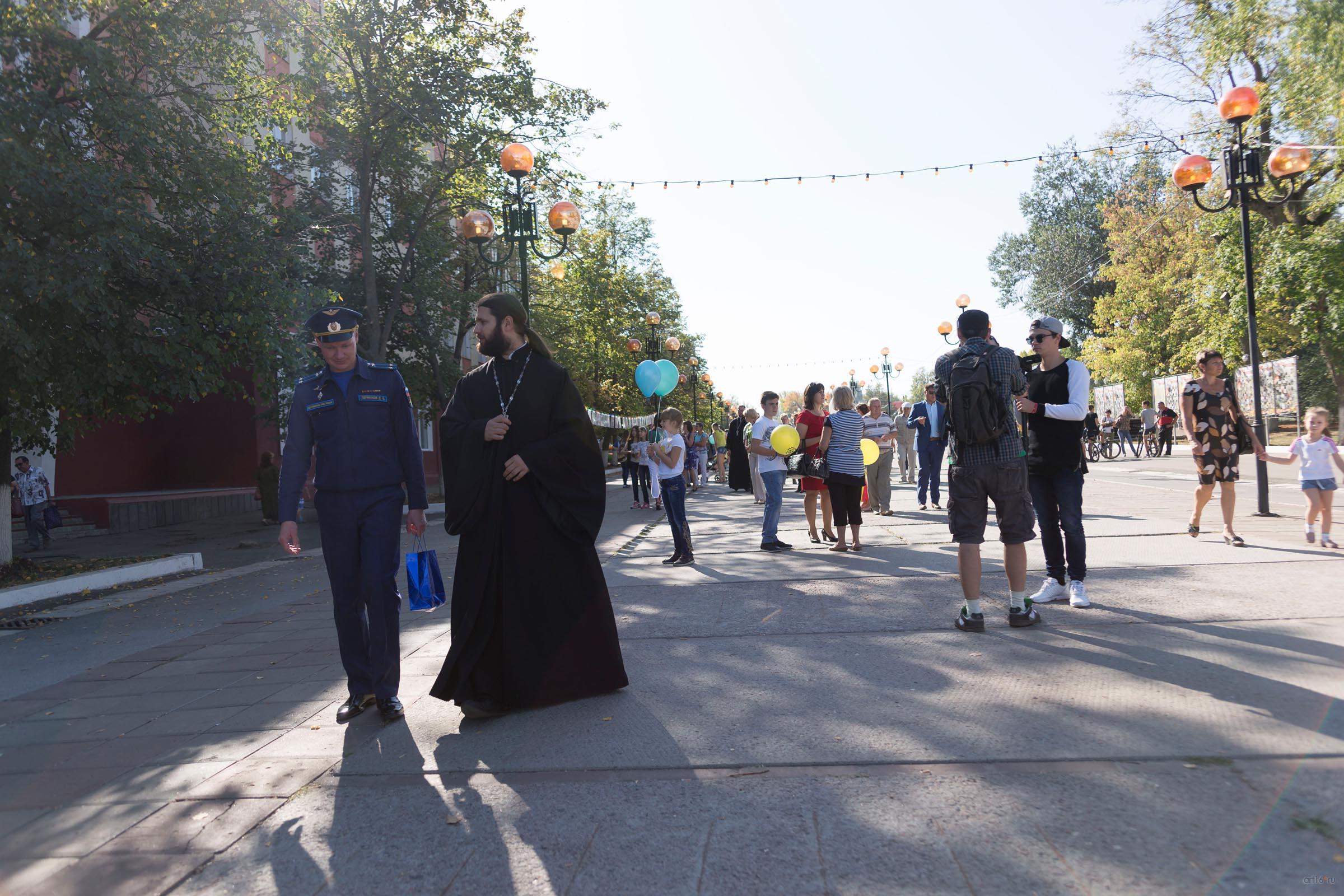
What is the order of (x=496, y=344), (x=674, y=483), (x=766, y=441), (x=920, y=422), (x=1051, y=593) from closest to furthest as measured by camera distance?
(x=496, y=344) < (x=1051, y=593) < (x=674, y=483) < (x=766, y=441) < (x=920, y=422)

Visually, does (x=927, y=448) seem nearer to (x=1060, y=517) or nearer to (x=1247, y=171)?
(x=1247, y=171)

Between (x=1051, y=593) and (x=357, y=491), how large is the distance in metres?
4.53

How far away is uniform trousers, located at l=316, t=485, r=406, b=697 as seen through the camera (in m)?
4.37

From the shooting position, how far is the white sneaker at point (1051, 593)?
6.18 metres

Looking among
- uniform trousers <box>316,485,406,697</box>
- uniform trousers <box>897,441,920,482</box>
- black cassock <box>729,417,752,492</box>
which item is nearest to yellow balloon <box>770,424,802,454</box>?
uniform trousers <box>316,485,406,697</box>

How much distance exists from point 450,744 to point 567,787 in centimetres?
85

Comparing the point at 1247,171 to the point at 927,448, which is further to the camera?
the point at 927,448

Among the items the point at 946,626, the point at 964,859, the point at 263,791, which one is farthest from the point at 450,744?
the point at 946,626

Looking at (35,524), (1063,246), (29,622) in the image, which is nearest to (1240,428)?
(29,622)

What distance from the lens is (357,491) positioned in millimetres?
4414

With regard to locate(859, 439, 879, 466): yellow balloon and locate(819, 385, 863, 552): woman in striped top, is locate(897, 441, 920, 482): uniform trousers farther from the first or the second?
locate(819, 385, 863, 552): woman in striped top

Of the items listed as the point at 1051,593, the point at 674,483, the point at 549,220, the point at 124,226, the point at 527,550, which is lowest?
the point at 1051,593

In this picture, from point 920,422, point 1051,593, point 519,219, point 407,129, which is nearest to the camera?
point 1051,593

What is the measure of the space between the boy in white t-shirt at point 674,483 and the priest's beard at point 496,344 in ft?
15.8
